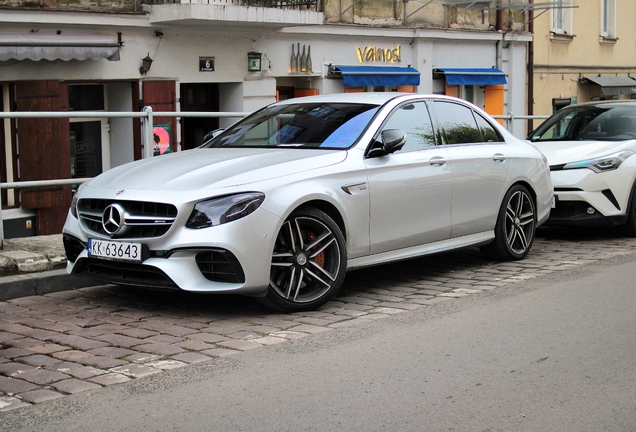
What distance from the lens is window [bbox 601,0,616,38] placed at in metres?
32.0

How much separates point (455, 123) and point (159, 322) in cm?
358

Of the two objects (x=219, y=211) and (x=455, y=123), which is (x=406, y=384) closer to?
(x=219, y=211)

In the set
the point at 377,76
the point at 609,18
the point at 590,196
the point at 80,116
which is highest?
the point at 609,18

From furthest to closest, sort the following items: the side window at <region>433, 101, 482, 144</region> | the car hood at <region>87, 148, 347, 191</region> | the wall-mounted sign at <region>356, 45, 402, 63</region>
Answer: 1. the wall-mounted sign at <region>356, 45, 402, 63</region>
2. the side window at <region>433, 101, 482, 144</region>
3. the car hood at <region>87, 148, 347, 191</region>

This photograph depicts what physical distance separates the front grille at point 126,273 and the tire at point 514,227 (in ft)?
12.1

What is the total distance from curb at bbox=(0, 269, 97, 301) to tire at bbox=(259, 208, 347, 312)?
2.05m

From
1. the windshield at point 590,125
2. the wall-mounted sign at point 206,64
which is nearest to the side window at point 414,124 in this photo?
the windshield at point 590,125

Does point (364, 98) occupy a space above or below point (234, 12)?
below

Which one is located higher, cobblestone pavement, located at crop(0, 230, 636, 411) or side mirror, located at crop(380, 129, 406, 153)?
side mirror, located at crop(380, 129, 406, 153)

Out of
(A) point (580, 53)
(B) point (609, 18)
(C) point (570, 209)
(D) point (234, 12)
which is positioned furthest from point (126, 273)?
(B) point (609, 18)

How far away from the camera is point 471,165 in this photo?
8.46 m

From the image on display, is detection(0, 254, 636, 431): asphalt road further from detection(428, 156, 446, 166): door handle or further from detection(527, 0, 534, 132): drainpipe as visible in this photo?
detection(527, 0, 534, 132): drainpipe

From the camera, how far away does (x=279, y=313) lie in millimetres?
6836

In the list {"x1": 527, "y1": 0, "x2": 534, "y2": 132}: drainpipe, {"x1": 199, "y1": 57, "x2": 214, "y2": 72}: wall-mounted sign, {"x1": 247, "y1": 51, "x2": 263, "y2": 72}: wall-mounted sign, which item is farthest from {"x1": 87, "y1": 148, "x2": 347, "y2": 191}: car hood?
{"x1": 527, "y1": 0, "x2": 534, "y2": 132}: drainpipe
